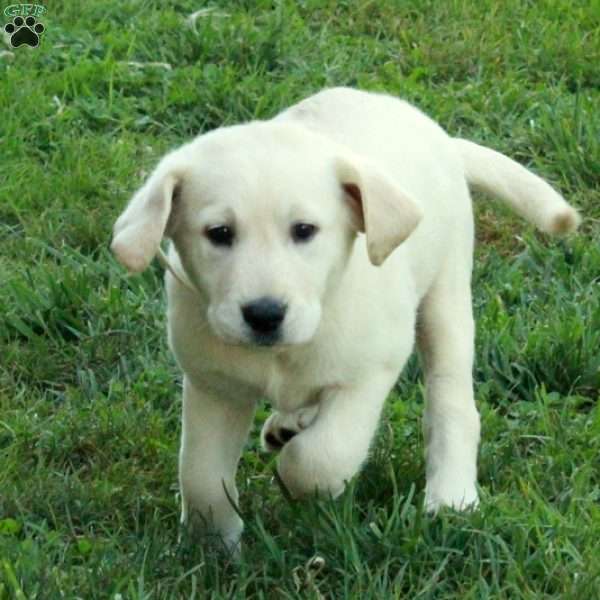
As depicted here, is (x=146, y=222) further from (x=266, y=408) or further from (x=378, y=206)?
(x=266, y=408)

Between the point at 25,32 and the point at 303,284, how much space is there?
13.3 ft

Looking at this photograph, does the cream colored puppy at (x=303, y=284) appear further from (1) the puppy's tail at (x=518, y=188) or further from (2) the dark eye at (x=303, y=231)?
(1) the puppy's tail at (x=518, y=188)

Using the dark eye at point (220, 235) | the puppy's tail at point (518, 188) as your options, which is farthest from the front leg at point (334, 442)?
the puppy's tail at point (518, 188)

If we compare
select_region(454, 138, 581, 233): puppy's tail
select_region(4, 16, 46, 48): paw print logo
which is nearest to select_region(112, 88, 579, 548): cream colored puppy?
select_region(454, 138, 581, 233): puppy's tail

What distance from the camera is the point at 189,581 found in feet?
14.7

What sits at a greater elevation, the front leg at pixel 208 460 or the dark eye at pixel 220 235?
the dark eye at pixel 220 235

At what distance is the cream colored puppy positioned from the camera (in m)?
4.26

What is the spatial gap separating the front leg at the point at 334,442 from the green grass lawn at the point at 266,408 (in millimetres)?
78

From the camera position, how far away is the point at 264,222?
4.25 metres

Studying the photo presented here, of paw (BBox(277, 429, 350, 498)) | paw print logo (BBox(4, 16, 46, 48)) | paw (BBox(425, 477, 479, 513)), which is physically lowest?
paw print logo (BBox(4, 16, 46, 48))

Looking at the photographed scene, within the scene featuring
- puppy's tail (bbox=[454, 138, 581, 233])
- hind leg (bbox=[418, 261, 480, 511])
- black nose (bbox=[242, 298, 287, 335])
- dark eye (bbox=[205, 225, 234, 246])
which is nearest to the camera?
black nose (bbox=[242, 298, 287, 335])

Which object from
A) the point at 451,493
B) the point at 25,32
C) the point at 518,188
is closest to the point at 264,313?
the point at 451,493

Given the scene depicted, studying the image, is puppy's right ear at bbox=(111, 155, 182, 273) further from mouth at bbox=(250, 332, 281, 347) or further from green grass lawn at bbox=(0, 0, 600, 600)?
green grass lawn at bbox=(0, 0, 600, 600)

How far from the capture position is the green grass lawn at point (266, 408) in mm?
4480
